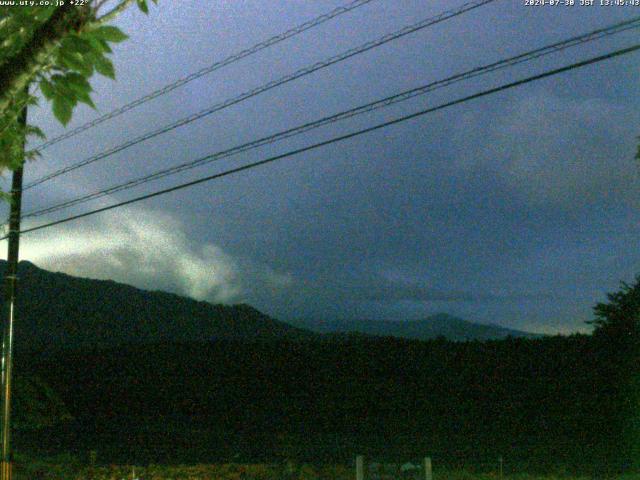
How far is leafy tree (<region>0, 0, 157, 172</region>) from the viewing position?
9.73 ft

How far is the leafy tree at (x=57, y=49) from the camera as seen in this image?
297 cm

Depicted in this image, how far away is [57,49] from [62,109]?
23 cm

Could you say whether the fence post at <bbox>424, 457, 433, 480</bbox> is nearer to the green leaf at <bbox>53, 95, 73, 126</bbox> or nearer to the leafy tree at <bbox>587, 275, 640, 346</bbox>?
the green leaf at <bbox>53, 95, 73, 126</bbox>

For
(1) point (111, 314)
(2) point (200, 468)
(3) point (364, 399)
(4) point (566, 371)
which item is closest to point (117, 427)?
(3) point (364, 399)

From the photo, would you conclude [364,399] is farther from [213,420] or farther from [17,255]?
[17,255]

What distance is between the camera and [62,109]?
3.05 m

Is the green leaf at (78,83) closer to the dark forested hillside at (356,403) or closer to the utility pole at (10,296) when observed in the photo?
the utility pole at (10,296)

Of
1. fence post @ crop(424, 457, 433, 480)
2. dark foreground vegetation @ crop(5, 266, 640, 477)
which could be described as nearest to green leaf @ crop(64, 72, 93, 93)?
fence post @ crop(424, 457, 433, 480)

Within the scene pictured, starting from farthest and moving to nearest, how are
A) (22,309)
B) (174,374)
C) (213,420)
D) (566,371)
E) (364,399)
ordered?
(22,309)
(174,374)
(213,420)
(364,399)
(566,371)

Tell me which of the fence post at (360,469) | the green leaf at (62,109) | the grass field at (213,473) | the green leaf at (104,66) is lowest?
the grass field at (213,473)

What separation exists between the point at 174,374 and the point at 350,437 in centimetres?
A: 1033

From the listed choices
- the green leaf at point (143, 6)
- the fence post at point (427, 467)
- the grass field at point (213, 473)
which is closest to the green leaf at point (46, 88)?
the green leaf at point (143, 6)

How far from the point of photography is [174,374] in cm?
2952

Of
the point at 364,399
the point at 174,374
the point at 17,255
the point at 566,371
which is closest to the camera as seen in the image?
the point at 17,255
